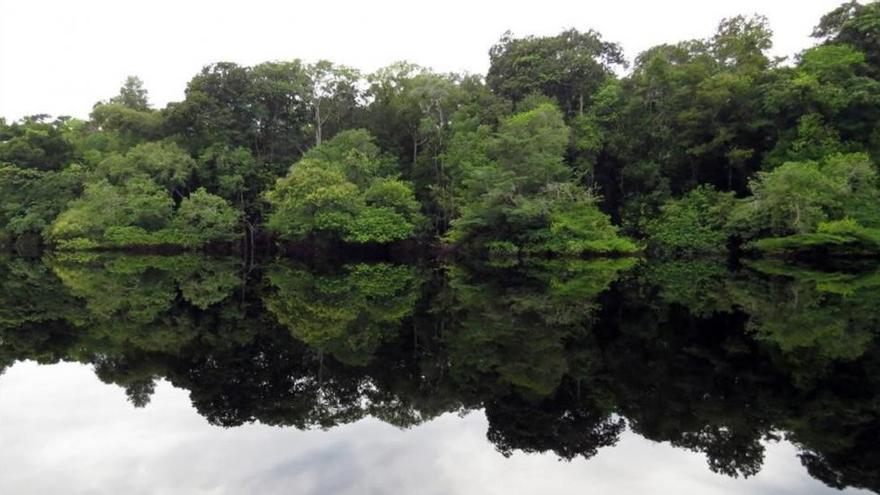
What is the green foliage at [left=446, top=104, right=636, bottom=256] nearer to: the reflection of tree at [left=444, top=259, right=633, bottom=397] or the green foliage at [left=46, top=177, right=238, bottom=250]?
the reflection of tree at [left=444, top=259, right=633, bottom=397]

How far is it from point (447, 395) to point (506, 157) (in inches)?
850

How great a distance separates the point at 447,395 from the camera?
22.6ft

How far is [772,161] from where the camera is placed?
28.2 meters

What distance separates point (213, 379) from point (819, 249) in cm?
2412

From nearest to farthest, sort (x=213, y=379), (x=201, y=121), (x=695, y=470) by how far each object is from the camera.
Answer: (x=695, y=470) → (x=213, y=379) → (x=201, y=121)

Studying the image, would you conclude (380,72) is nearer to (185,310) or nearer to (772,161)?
(772,161)

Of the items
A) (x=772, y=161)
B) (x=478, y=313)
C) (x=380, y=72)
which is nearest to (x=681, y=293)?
(x=478, y=313)

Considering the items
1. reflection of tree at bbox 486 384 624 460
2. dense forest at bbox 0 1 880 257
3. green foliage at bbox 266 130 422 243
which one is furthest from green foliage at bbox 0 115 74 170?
reflection of tree at bbox 486 384 624 460

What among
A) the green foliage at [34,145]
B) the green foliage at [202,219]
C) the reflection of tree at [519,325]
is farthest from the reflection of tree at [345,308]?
the green foliage at [34,145]

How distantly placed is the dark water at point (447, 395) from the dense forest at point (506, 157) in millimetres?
12952

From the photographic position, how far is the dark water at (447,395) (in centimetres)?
469

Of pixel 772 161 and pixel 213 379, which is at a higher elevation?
pixel 772 161

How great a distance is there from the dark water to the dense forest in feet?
42.5

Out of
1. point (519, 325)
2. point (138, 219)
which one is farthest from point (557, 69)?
point (519, 325)
